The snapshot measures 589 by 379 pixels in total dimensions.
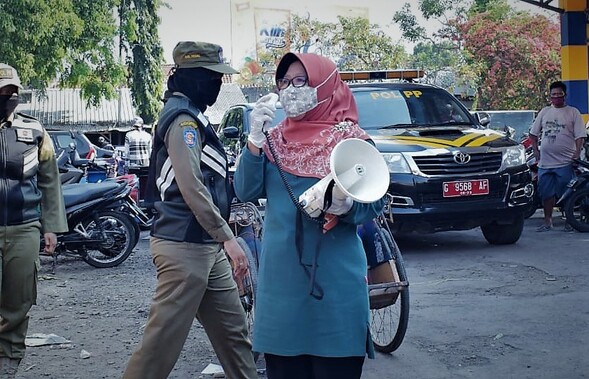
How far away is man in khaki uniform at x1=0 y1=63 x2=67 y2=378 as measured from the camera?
4.71 m

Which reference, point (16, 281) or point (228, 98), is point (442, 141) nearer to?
point (16, 281)

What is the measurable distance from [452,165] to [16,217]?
5491 millimetres

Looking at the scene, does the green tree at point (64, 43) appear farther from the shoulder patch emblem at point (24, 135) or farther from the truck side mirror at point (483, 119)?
the shoulder patch emblem at point (24, 135)

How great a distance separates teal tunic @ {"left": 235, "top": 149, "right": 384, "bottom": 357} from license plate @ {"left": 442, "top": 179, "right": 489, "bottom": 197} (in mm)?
5904

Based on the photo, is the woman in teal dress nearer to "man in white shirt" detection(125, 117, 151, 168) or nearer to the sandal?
the sandal

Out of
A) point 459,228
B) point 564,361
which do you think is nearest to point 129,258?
point 459,228

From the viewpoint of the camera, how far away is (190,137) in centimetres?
402

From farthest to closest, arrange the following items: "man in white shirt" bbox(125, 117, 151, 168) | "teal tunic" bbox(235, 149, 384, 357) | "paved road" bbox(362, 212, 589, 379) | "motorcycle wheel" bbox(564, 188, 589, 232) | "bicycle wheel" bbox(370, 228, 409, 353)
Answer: "man in white shirt" bbox(125, 117, 151, 168), "motorcycle wheel" bbox(564, 188, 589, 232), "paved road" bbox(362, 212, 589, 379), "bicycle wheel" bbox(370, 228, 409, 353), "teal tunic" bbox(235, 149, 384, 357)

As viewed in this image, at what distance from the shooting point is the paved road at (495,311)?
5.40m

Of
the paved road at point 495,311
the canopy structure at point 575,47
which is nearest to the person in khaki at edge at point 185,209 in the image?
the paved road at point 495,311

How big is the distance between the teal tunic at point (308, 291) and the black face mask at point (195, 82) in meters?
1.08

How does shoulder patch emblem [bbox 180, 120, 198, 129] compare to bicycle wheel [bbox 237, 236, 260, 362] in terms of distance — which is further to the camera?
bicycle wheel [bbox 237, 236, 260, 362]

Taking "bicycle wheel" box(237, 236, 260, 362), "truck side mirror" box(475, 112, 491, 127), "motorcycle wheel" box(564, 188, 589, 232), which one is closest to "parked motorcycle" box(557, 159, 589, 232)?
"motorcycle wheel" box(564, 188, 589, 232)

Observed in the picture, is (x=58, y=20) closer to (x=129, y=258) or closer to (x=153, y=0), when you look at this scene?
(x=129, y=258)
